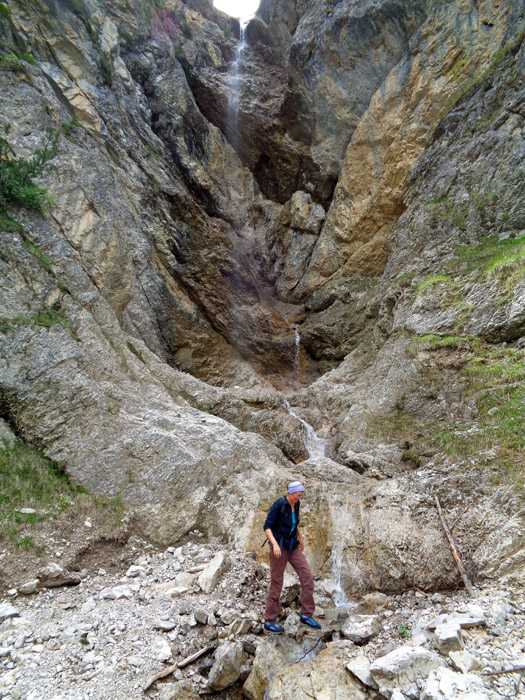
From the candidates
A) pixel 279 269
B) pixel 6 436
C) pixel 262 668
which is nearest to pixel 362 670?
pixel 262 668

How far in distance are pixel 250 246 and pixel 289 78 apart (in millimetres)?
11484

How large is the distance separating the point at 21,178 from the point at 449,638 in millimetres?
13618

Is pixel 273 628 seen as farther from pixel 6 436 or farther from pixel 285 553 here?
pixel 6 436

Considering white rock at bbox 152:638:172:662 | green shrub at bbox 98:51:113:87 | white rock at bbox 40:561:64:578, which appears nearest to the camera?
white rock at bbox 152:638:172:662

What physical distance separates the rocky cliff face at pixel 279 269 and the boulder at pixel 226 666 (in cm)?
328

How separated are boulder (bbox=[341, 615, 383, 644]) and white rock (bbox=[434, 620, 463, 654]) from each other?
3.46 feet

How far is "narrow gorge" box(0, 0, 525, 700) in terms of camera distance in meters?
8.40

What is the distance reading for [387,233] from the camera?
22.2m

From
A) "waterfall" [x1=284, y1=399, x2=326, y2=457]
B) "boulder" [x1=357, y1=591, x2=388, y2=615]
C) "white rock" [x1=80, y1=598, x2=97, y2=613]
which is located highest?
"waterfall" [x1=284, y1=399, x2=326, y2=457]

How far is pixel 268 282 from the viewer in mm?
28344

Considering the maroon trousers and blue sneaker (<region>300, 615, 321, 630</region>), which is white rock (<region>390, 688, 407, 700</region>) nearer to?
blue sneaker (<region>300, 615, 321, 630</region>)

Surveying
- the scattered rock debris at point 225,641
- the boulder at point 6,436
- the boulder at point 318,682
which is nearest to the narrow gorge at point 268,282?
the boulder at point 6,436

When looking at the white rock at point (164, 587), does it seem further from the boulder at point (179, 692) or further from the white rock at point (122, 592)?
the boulder at point (179, 692)

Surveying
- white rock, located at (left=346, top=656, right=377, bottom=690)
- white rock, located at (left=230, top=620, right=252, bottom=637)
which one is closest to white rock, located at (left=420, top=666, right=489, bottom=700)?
white rock, located at (left=346, top=656, right=377, bottom=690)
